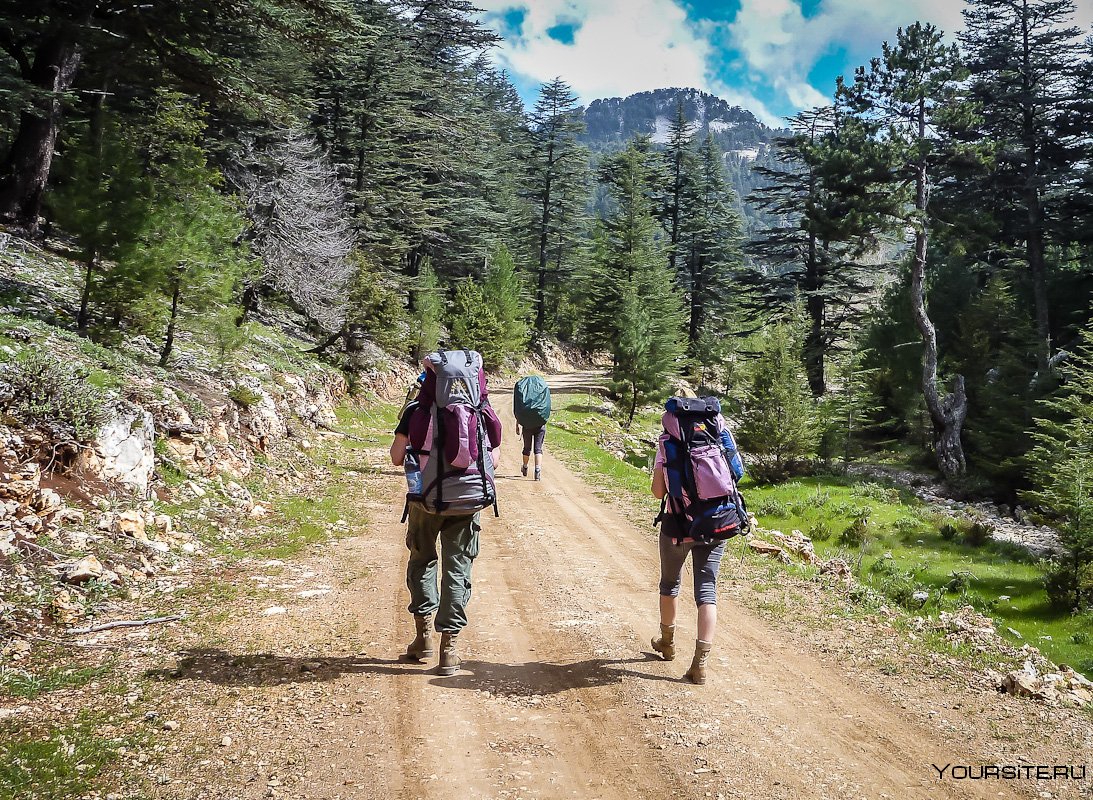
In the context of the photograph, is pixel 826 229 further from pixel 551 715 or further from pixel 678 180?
pixel 551 715

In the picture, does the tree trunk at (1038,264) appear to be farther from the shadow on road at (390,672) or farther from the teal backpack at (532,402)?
the shadow on road at (390,672)

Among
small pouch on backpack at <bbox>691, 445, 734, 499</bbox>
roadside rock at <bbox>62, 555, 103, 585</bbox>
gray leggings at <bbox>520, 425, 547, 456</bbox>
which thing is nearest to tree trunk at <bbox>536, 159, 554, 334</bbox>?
gray leggings at <bbox>520, 425, 547, 456</bbox>

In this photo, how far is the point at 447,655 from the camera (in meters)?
5.16

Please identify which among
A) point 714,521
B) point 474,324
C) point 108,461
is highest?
point 474,324

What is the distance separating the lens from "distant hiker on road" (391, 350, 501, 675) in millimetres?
4895

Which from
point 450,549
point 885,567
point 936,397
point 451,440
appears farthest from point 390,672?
point 936,397

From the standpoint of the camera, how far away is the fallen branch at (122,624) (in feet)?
17.6

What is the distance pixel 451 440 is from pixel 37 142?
1393 centimetres

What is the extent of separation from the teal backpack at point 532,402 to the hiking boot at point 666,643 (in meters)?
8.83

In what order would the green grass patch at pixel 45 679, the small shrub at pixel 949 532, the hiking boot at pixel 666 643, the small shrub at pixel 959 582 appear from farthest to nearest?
1. the small shrub at pixel 949 532
2. the small shrub at pixel 959 582
3. the hiking boot at pixel 666 643
4. the green grass patch at pixel 45 679

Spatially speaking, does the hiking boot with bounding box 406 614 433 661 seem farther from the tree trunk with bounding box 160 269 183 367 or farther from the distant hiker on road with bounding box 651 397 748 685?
the tree trunk with bounding box 160 269 183 367

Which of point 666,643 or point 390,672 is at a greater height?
point 666,643

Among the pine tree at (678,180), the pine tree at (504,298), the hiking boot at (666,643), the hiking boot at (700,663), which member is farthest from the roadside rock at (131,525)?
the pine tree at (678,180)

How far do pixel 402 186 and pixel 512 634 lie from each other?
32.9 m
